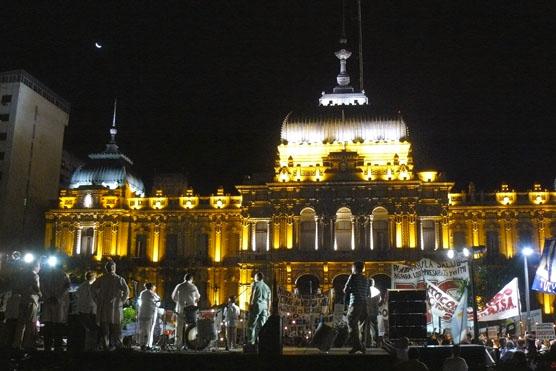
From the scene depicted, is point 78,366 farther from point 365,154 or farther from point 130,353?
point 365,154

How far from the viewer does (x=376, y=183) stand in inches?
1971

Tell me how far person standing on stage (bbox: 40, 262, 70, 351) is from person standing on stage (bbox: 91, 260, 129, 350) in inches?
33.2

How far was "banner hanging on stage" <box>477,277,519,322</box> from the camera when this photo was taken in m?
23.5

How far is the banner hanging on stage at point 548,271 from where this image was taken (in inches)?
752

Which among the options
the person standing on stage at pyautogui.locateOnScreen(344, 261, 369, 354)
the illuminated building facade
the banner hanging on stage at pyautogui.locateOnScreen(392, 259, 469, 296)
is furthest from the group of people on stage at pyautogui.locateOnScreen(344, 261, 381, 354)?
the illuminated building facade

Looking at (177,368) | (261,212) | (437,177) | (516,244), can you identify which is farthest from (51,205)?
(177,368)

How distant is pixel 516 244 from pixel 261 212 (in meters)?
19.4

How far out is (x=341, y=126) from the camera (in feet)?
176

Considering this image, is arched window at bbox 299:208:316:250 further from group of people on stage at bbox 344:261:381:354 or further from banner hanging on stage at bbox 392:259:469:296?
group of people on stage at bbox 344:261:381:354

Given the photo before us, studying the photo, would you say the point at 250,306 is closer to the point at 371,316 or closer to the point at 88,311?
the point at 371,316

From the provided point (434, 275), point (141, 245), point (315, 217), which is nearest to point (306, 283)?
point (315, 217)

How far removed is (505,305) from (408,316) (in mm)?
7852

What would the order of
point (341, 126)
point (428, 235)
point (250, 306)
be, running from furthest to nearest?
1. point (341, 126)
2. point (428, 235)
3. point (250, 306)

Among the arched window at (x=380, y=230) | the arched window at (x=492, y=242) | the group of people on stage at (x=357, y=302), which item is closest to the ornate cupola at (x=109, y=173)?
the arched window at (x=380, y=230)
